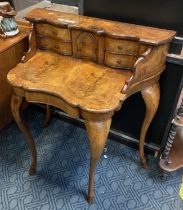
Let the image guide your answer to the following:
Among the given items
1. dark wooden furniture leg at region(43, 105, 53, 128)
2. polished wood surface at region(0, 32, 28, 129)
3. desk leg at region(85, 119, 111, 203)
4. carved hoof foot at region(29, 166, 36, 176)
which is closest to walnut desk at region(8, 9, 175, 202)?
desk leg at region(85, 119, 111, 203)

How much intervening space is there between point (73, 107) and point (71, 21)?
1.47 feet

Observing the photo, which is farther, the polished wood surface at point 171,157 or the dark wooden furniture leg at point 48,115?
the dark wooden furniture leg at point 48,115

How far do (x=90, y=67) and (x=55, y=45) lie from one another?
23cm

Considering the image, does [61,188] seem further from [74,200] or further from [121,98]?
[121,98]

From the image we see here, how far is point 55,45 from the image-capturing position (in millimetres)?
1251

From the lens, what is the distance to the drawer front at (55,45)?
1.22 metres

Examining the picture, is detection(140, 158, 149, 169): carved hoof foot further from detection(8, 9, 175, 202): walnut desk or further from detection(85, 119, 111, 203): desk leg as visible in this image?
detection(85, 119, 111, 203): desk leg

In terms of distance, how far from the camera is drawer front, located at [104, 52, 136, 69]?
1.12 metres

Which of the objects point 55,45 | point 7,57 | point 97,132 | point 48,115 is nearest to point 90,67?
point 55,45

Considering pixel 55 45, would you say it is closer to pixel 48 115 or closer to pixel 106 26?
pixel 106 26

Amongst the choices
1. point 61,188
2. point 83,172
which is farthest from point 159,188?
point 61,188

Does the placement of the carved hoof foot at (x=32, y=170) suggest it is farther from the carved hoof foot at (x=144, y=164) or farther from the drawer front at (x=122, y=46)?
the drawer front at (x=122, y=46)

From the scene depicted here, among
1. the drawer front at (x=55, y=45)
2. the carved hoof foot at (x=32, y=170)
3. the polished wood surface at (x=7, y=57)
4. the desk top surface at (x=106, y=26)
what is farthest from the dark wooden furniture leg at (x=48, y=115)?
the desk top surface at (x=106, y=26)

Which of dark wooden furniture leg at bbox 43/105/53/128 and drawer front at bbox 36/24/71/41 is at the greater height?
drawer front at bbox 36/24/71/41
